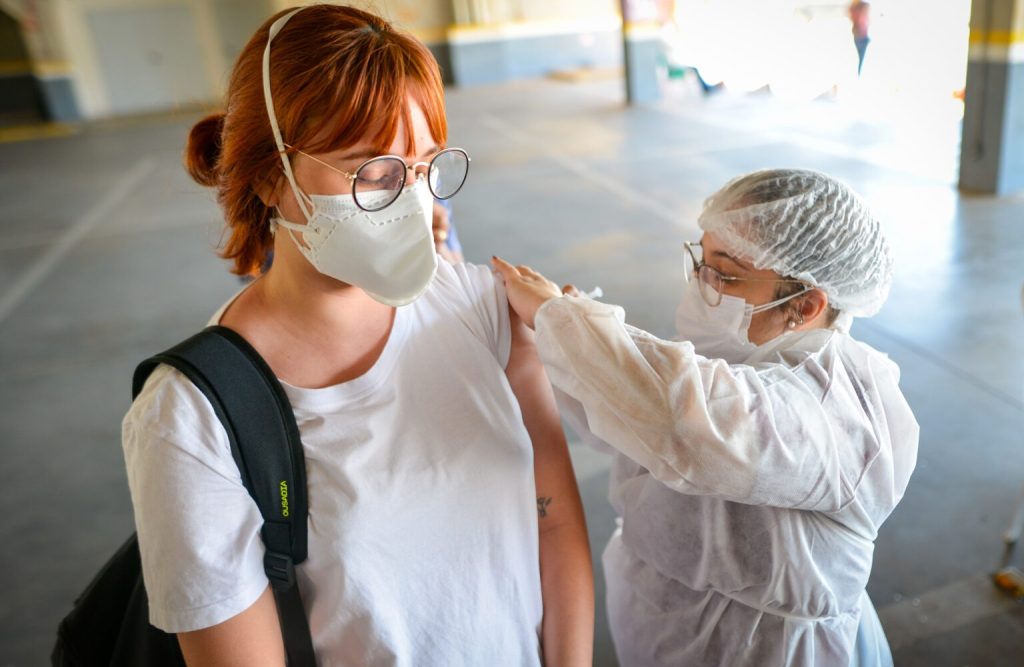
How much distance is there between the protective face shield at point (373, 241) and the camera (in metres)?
1.14

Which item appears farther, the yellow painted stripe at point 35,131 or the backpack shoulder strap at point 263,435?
the yellow painted stripe at point 35,131

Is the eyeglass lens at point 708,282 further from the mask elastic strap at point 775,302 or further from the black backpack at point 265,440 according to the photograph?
the black backpack at point 265,440

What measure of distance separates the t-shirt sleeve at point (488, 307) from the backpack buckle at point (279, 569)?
0.44 m

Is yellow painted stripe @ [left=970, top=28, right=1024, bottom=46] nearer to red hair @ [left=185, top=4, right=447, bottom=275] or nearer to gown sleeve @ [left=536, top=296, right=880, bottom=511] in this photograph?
gown sleeve @ [left=536, top=296, right=880, bottom=511]

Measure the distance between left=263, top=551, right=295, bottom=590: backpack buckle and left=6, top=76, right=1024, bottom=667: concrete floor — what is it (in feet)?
2.36

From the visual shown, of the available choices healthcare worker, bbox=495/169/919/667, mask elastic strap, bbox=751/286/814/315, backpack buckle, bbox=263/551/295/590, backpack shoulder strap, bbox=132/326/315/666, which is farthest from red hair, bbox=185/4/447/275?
mask elastic strap, bbox=751/286/814/315

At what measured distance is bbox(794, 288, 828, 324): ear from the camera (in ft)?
4.68

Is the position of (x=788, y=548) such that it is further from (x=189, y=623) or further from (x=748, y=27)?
(x=748, y=27)

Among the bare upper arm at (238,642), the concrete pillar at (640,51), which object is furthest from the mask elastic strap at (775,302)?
the concrete pillar at (640,51)

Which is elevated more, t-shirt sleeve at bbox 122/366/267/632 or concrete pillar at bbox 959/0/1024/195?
t-shirt sleeve at bbox 122/366/267/632

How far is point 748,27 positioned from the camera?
1284 centimetres

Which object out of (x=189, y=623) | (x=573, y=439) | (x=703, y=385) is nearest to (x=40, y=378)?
(x=573, y=439)

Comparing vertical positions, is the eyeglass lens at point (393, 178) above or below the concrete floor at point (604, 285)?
above

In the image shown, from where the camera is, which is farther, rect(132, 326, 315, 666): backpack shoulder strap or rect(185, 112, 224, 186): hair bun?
rect(185, 112, 224, 186): hair bun
